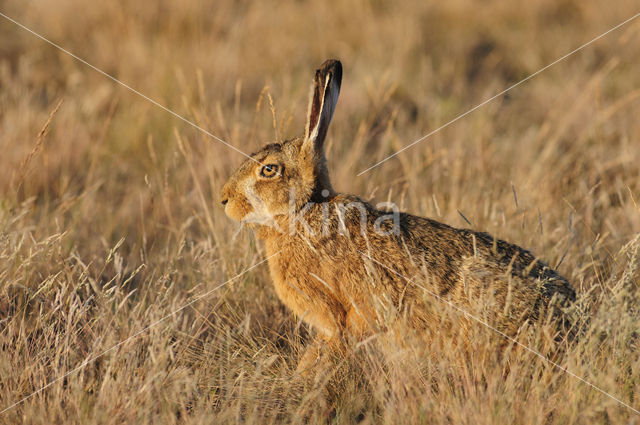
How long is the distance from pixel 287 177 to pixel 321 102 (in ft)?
1.76

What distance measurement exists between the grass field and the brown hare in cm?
22

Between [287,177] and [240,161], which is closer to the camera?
[287,177]

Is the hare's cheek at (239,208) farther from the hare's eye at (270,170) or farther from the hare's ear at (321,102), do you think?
the hare's ear at (321,102)

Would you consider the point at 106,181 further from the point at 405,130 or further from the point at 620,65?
the point at 620,65

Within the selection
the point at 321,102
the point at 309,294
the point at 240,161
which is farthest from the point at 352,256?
the point at 240,161

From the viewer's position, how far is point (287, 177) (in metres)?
4.09

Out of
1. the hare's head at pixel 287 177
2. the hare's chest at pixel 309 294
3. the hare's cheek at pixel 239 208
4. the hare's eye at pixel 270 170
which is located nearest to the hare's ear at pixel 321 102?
the hare's head at pixel 287 177

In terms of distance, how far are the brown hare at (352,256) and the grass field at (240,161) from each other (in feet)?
0.72

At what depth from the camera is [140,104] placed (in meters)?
7.44

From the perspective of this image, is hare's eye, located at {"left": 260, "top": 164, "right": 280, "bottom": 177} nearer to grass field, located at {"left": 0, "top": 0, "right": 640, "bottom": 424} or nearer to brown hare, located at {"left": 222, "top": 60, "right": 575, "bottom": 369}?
brown hare, located at {"left": 222, "top": 60, "right": 575, "bottom": 369}

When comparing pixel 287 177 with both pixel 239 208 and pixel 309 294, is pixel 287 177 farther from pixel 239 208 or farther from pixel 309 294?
pixel 309 294

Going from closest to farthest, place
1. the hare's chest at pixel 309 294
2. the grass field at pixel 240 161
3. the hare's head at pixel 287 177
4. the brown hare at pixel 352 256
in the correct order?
the grass field at pixel 240 161 < the brown hare at pixel 352 256 < the hare's chest at pixel 309 294 < the hare's head at pixel 287 177

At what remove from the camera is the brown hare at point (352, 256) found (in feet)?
11.3

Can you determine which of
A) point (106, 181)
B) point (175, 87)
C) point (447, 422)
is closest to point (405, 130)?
point (175, 87)
